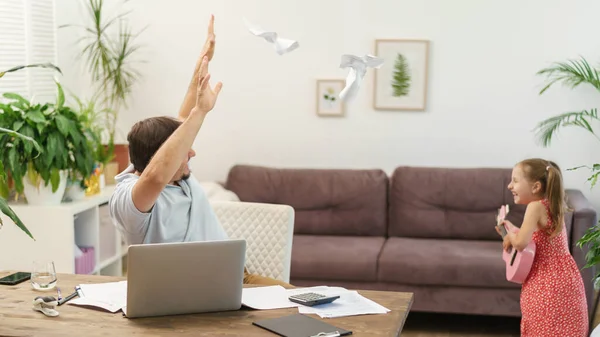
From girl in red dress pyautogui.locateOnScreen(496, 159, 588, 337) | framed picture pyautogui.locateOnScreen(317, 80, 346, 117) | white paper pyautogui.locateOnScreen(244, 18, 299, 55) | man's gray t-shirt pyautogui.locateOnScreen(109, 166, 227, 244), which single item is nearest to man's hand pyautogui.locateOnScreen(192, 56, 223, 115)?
white paper pyautogui.locateOnScreen(244, 18, 299, 55)

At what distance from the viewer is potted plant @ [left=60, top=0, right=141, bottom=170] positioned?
538 centimetres

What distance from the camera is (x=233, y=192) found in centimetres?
514

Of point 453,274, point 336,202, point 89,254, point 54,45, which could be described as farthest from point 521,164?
point 54,45

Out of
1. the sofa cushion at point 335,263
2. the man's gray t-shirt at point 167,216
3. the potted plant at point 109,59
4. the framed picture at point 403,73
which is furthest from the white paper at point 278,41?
the potted plant at point 109,59

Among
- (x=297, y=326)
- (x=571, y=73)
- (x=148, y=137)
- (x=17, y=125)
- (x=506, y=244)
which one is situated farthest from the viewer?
(x=571, y=73)

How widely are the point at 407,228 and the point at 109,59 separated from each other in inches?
90.2

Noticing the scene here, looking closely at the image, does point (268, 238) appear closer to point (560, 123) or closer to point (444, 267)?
point (444, 267)

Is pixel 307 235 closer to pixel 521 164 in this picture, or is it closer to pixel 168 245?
pixel 521 164

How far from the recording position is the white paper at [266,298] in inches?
97.0

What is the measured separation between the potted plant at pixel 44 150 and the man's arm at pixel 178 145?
1659 millimetres

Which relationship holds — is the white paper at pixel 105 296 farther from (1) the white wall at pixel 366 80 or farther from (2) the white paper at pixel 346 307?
(1) the white wall at pixel 366 80

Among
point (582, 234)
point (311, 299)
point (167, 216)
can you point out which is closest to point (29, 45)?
point (167, 216)

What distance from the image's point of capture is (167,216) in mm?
2791

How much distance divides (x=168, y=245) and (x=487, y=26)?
11.3 feet
